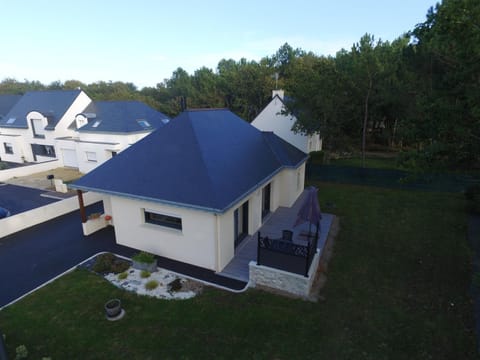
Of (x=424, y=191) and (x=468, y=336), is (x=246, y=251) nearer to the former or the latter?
(x=468, y=336)

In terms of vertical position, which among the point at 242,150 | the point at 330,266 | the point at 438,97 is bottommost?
the point at 330,266

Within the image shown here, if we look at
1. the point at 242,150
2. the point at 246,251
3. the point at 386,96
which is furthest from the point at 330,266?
the point at 386,96

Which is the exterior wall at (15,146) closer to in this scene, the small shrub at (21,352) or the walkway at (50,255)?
the walkway at (50,255)

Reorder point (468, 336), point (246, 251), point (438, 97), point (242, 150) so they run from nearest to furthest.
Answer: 1. point (468, 336)
2. point (438, 97)
3. point (246, 251)
4. point (242, 150)

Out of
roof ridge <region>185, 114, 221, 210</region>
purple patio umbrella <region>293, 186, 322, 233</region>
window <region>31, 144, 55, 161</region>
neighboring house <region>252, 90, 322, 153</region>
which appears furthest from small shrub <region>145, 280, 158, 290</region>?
window <region>31, 144, 55, 161</region>

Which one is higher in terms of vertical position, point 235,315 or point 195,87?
point 195,87

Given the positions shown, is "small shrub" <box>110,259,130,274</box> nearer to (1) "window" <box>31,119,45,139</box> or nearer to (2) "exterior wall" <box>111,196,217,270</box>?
(2) "exterior wall" <box>111,196,217,270</box>

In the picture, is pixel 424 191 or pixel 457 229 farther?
pixel 424 191
